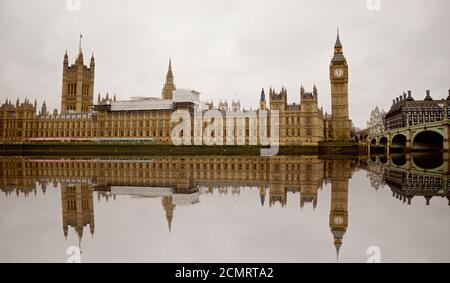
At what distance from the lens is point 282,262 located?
203 inches

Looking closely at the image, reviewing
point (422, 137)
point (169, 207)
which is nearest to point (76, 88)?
point (422, 137)

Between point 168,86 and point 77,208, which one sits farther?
point 168,86

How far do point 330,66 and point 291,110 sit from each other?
17603mm

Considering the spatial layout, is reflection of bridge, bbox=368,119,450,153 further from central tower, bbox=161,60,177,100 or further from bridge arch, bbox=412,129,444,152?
central tower, bbox=161,60,177,100

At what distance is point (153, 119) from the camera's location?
84.4 m

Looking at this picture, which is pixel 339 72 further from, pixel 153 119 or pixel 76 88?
pixel 76 88

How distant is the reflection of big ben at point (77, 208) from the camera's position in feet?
24.3

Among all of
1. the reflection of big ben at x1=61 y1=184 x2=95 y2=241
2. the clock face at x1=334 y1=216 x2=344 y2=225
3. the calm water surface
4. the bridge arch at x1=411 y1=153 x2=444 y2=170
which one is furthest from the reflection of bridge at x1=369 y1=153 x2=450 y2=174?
the reflection of big ben at x1=61 y1=184 x2=95 y2=241

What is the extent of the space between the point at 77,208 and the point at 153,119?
77.1 metres

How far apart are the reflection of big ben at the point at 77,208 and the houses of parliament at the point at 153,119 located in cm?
6253

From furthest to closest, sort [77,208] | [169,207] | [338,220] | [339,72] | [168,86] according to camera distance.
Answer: [168,86], [339,72], [169,207], [77,208], [338,220]

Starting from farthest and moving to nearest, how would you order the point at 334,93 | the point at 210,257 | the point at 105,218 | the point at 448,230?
the point at 334,93
the point at 105,218
the point at 448,230
the point at 210,257

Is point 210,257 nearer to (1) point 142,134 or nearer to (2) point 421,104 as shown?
(1) point 142,134
